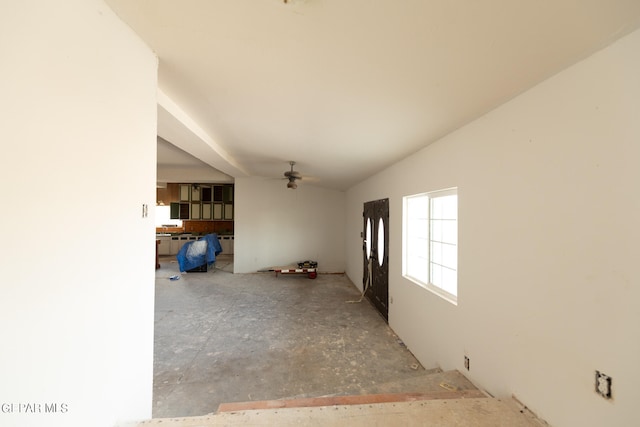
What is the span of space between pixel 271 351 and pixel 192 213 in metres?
7.93

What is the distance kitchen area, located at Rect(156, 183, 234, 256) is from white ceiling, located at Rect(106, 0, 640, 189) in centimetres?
759

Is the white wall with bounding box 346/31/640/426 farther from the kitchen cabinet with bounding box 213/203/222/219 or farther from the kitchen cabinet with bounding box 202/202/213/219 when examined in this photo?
the kitchen cabinet with bounding box 202/202/213/219

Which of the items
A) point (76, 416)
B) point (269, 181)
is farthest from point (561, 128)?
point (269, 181)

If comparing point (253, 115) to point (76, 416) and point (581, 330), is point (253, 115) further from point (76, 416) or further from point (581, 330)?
point (581, 330)

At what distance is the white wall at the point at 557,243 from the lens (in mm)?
1021

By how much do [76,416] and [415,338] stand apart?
2960 millimetres

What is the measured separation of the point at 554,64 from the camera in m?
1.22

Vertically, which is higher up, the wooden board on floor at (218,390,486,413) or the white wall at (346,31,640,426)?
the white wall at (346,31,640,426)

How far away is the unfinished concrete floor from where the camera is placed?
7.45 feet

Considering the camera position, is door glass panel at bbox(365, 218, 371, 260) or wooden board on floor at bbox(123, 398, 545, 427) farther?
door glass panel at bbox(365, 218, 371, 260)

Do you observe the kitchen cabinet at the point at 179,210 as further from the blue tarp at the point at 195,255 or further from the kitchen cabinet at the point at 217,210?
the blue tarp at the point at 195,255

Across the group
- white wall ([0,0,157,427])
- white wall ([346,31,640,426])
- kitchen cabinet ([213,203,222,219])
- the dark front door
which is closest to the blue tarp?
kitchen cabinet ([213,203,222,219])

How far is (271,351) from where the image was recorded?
3023 mm

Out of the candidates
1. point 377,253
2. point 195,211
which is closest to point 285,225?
point 377,253
